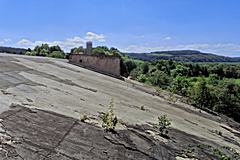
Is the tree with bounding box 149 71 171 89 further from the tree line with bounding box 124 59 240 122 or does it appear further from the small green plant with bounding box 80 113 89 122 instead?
the small green plant with bounding box 80 113 89 122

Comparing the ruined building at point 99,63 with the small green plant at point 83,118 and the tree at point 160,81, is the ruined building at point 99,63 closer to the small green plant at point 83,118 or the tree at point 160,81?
the tree at point 160,81

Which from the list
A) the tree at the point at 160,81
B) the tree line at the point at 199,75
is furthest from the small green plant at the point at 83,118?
the tree line at the point at 199,75

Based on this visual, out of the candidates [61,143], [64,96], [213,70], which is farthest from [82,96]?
[213,70]

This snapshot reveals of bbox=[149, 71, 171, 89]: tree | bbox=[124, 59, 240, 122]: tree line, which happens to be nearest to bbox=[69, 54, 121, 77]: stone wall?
bbox=[149, 71, 171, 89]: tree

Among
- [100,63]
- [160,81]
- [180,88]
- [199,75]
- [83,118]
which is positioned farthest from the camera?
[199,75]

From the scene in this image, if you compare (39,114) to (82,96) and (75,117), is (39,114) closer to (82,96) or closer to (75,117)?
(75,117)

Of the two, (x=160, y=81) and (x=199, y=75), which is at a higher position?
(x=160, y=81)

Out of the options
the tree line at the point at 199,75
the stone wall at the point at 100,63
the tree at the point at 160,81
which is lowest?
the tree line at the point at 199,75

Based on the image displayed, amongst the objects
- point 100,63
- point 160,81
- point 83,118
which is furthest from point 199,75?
point 83,118

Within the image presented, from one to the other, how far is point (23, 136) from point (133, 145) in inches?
63.7

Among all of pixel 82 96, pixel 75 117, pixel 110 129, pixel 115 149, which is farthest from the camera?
pixel 82 96

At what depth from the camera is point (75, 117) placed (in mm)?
5816

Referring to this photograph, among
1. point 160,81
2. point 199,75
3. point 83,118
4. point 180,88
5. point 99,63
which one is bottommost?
point 199,75

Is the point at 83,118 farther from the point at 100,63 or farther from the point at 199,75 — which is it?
the point at 199,75
